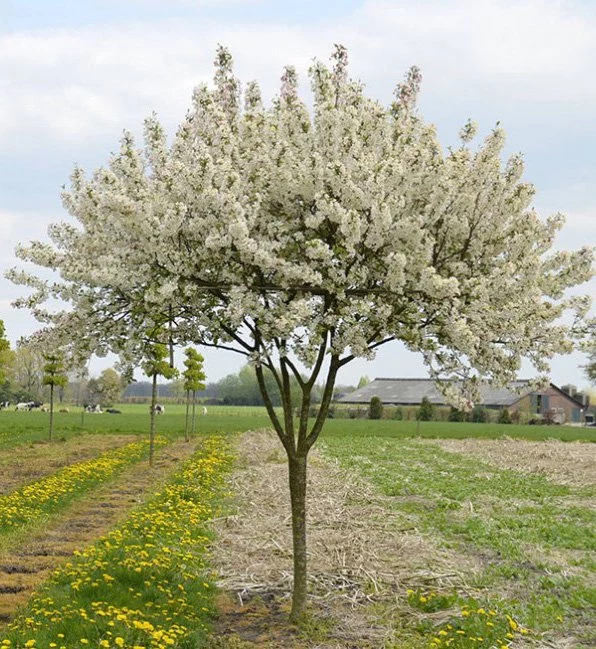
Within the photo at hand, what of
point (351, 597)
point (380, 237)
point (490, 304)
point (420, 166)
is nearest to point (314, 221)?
point (380, 237)

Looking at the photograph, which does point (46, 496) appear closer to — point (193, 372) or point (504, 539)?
point (504, 539)

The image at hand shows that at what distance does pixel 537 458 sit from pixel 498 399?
74552 millimetres

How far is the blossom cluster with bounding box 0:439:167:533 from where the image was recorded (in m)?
17.0

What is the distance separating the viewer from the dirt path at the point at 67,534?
464 inches

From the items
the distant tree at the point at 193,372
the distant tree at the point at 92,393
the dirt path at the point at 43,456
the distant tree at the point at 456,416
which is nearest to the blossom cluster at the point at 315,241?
the dirt path at the point at 43,456

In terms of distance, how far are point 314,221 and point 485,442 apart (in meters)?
46.4

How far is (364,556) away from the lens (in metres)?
13.8

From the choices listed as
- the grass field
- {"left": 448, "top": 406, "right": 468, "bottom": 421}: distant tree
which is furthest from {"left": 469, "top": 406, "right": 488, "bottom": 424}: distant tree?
the grass field

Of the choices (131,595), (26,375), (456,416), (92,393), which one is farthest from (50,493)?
(26,375)

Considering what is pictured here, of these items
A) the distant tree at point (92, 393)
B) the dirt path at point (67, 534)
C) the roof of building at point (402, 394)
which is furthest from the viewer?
the distant tree at point (92, 393)

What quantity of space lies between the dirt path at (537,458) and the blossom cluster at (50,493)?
55.2 ft

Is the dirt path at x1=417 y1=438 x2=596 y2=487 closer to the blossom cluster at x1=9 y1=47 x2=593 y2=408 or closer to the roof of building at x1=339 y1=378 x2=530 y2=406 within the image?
the blossom cluster at x1=9 y1=47 x2=593 y2=408

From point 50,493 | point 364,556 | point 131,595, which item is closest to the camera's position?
point 131,595

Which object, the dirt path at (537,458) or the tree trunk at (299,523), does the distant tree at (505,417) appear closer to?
the dirt path at (537,458)
